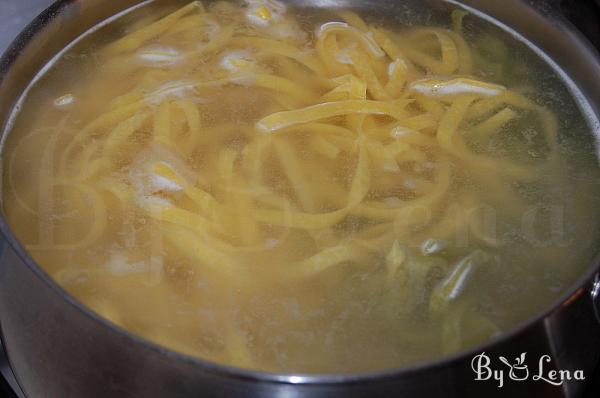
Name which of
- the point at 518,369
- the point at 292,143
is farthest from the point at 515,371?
the point at 292,143

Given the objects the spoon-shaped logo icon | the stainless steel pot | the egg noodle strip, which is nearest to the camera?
the stainless steel pot

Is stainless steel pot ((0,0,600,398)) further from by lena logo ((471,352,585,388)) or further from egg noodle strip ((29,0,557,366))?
egg noodle strip ((29,0,557,366))

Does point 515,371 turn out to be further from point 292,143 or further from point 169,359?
point 292,143

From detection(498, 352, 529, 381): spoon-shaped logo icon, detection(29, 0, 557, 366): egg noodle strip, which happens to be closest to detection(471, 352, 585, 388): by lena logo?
detection(498, 352, 529, 381): spoon-shaped logo icon

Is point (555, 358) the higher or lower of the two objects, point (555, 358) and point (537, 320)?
the lower

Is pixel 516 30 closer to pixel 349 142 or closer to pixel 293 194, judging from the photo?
pixel 349 142

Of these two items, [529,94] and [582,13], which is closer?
[529,94]

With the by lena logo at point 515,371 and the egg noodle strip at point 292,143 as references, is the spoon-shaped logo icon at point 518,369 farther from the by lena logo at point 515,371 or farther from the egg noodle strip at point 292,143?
the egg noodle strip at point 292,143

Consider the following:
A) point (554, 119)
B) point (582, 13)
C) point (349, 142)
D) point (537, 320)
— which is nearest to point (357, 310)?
point (537, 320)
